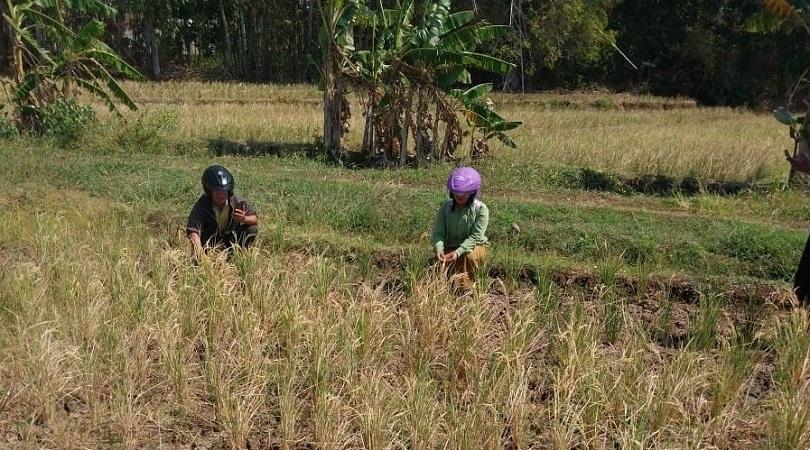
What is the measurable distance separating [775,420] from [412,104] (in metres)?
8.73

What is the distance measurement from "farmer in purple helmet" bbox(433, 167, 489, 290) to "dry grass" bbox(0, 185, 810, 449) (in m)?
0.52

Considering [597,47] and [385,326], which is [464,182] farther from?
[597,47]

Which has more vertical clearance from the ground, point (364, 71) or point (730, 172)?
point (364, 71)

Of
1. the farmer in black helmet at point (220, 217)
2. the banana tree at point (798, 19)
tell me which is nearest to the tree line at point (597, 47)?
the banana tree at point (798, 19)

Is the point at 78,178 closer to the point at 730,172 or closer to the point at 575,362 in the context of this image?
the point at 575,362

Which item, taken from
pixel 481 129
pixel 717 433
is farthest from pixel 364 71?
pixel 717 433

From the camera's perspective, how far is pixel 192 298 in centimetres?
465

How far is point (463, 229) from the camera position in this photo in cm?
570

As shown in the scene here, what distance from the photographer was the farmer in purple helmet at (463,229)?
5469 mm

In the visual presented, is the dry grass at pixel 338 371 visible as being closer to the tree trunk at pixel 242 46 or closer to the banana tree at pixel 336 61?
the banana tree at pixel 336 61

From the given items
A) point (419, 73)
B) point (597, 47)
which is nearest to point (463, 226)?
point (419, 73)

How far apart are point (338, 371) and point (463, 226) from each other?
77.3 inches

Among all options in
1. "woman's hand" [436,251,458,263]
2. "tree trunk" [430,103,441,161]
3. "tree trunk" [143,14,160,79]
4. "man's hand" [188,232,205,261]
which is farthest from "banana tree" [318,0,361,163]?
"tree trunk" [143,14,160,79]

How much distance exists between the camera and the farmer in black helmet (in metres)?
5.57
